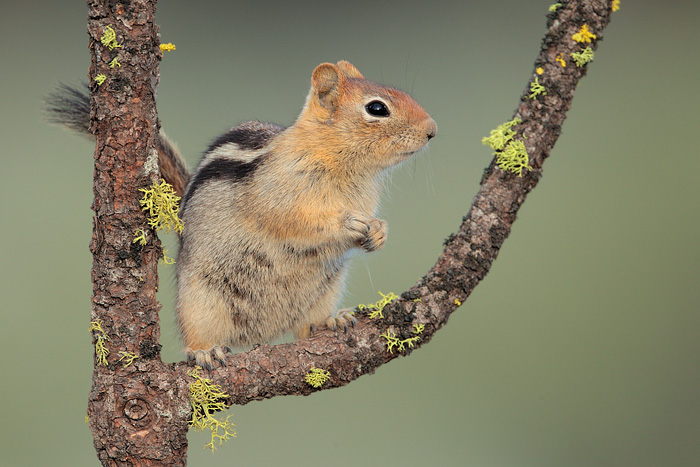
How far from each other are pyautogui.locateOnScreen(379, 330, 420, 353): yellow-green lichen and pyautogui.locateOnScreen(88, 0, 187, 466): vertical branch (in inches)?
18.1


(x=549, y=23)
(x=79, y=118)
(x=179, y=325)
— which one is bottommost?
(x=179, y=325)

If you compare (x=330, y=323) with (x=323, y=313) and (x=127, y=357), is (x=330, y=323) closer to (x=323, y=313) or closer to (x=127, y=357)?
(x=323, y=313)

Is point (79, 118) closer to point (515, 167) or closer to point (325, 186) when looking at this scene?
point (325, 186)

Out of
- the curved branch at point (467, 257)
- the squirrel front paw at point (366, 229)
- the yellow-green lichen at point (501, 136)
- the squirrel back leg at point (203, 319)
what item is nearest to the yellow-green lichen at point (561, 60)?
the curved branch at point (467, 257)

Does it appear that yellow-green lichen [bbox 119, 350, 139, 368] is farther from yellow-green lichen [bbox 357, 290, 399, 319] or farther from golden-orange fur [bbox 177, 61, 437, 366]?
yellow-green lichen [bbox 357, 290, 399, 319]

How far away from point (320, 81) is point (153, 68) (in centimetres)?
67

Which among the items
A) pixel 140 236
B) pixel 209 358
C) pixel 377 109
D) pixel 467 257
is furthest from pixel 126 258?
pixel 377 109

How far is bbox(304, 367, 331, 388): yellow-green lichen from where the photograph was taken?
1.44 meters

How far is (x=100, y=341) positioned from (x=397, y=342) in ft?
2.08

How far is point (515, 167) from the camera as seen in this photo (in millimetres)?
1482

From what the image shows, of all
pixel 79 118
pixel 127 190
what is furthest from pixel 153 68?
pixel 79 118

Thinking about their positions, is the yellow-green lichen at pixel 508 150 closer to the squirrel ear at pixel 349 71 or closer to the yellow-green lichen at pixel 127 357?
the squirrel ear at pixel 349 71

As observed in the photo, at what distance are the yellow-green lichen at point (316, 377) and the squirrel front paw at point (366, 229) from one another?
1.48ft

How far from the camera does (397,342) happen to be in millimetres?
1462
